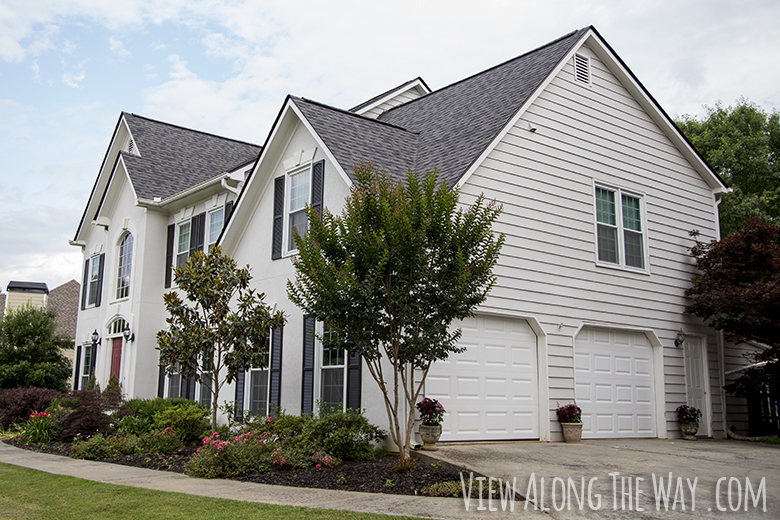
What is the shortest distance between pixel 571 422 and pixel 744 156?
1823cm

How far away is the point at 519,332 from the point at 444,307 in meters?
4.19

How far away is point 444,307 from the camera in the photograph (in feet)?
27.8

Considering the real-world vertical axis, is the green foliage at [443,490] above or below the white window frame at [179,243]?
below

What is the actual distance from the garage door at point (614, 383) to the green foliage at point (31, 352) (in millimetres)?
17282

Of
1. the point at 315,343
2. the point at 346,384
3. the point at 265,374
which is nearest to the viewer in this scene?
the point at 346,384

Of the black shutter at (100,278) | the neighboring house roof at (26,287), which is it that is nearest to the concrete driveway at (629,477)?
the black shutter at (100,278)

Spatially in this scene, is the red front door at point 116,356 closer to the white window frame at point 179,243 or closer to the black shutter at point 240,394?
the white window frame at point 179,243

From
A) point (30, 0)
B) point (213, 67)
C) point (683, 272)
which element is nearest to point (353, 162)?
point (213, 67)

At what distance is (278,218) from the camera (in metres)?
13.7

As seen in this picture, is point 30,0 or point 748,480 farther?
point 30,0

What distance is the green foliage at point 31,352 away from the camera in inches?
833

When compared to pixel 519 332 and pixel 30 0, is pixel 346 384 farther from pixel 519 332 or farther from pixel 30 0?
pixel 30 0

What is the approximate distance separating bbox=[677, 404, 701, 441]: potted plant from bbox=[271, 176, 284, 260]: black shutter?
918 centimetres

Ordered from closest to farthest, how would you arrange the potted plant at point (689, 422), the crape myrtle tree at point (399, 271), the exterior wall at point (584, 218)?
the crape myrtle tree at point (399, 271) < the exterior wall at point (584, 218) < the potted plant at point (689, 422)
